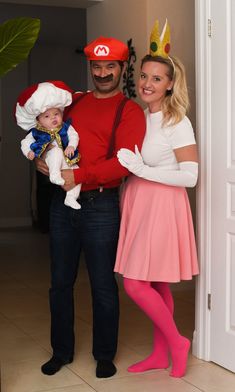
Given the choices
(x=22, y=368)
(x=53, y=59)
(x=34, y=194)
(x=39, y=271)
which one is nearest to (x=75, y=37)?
(x=53, y=59)

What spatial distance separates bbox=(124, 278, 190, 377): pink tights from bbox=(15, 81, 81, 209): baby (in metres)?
0.49

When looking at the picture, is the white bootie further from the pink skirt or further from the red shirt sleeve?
the pink skirt

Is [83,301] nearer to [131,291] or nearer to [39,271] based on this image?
[39,271]

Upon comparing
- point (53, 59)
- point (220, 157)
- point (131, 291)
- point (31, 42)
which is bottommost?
point (131, 291)

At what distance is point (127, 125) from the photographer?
319 centimetres

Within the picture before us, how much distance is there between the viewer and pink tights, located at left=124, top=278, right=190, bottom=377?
3246 mm

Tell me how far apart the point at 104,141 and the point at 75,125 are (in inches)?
6.6

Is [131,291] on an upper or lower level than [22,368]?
upper

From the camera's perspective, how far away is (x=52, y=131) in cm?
321

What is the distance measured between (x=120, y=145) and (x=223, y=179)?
562 millimetres

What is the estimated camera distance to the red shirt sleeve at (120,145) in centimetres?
A: 315

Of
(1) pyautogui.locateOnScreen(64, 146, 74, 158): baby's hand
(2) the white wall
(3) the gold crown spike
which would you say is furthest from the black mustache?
(2) the white wall

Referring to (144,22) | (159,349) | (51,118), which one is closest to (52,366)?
(159,349)

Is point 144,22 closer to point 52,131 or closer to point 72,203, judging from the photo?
point 52,131
